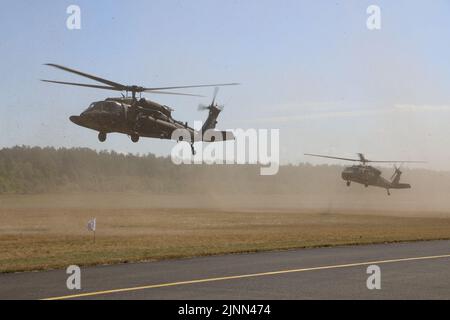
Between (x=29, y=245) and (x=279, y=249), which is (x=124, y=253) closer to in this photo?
(x=279, y=249)

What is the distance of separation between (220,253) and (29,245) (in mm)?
11397

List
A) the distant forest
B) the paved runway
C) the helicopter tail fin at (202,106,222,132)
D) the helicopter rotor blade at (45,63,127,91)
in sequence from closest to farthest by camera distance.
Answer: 1. the paved runway
2. the helicopter rotor blade at (45,63,127,91)
3. the helicopter tail fin at (202,106,222,132)
4. the distant forest

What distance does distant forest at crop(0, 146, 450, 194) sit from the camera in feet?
485

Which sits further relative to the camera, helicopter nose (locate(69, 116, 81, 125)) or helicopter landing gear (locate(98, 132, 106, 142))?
helicopter landing gear (locate(98, 132, 106, 142))

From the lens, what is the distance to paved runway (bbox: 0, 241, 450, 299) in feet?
44.4

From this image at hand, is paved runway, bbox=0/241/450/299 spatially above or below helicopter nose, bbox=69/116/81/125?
below

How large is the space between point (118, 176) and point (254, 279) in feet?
502

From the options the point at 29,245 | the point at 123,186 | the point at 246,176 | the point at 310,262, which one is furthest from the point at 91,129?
the point at 246,176

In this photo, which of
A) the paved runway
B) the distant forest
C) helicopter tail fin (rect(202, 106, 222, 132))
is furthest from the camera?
the distant forest

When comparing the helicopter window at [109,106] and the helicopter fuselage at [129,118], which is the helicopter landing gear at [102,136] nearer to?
the helicopter fuselage at [129,118]

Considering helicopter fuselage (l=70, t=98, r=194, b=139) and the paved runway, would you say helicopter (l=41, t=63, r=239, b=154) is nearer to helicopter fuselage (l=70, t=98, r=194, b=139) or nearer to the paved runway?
helicopter fuselage (l=70, t=98, r=194, b=139)

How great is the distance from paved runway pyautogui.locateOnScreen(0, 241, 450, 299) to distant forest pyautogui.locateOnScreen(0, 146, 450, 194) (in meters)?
121

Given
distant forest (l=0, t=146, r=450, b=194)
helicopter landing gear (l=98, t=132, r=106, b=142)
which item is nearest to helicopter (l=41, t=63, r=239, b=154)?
helicopter landing gear (l=98, t=132, r=106, b=142)

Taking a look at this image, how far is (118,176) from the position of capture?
547ft
